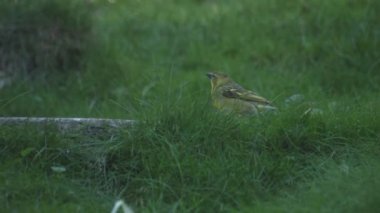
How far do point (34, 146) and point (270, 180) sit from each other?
1.68 m

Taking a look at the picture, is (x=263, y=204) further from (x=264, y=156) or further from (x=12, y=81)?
(x=12, y=81)

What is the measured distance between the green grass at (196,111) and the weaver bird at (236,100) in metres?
0.20

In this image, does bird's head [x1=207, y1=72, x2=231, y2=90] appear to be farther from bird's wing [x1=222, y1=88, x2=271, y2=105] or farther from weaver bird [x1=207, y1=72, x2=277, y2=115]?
bird's wing [x1=222, y1=88, x2=271, y2=105]

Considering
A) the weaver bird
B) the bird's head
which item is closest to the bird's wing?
the weaver bird

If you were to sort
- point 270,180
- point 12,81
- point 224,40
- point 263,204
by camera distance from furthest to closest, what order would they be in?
point 224,40 < point 12,81 < point 270,180 < point 263,204

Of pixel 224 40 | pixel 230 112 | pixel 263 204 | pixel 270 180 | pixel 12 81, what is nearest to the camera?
pixel 263 204

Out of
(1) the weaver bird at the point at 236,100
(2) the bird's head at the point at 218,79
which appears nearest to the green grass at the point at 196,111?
(1) the weaver bird at the point at 236,100

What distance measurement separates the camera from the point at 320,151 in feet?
19.7

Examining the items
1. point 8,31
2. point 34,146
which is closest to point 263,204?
point 34,146

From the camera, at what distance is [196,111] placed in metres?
6.02

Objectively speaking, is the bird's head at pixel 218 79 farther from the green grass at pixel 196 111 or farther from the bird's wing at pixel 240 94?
the green grass at pixel 196 111

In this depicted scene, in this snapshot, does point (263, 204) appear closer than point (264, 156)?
Yes

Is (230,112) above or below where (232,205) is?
above

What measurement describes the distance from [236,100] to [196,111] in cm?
98
